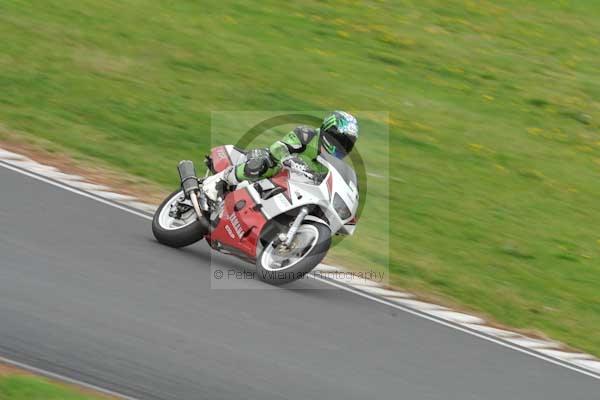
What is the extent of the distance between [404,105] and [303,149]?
350 inches

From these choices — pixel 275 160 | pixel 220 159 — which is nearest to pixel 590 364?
pixel 275 160

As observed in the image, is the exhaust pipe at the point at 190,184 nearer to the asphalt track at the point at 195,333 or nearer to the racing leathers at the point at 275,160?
the racing leathers at the point at 275,160

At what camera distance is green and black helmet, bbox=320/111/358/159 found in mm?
9594

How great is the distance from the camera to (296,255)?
9641 millimetres

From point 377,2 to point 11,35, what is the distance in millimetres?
9680

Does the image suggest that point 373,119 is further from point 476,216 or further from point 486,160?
point 476,216

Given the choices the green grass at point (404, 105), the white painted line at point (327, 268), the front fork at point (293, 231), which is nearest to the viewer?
the front fork at point (293, 231)

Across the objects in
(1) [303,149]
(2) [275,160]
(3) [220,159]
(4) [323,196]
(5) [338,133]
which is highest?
(5) [338,133]

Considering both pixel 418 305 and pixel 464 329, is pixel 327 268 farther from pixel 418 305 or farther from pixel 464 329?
pixel 464 329

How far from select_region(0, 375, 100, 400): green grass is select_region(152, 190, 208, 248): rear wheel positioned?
3.88 metres

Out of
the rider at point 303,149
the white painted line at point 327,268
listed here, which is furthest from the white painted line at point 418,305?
the rider at point 303,149

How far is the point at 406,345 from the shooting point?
9.24 meters

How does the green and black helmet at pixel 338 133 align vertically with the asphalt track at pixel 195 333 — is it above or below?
above

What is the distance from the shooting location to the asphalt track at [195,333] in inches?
287
